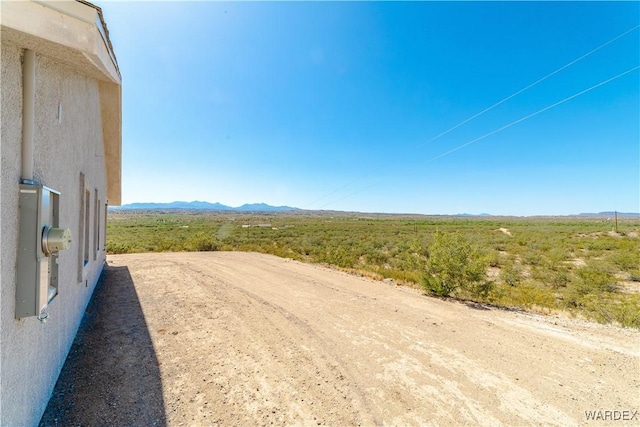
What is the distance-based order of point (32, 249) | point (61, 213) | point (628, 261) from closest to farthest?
point (32, 249) < point (61, 213) < point (628, 261)

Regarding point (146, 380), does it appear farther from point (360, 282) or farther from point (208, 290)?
point (360, 282)

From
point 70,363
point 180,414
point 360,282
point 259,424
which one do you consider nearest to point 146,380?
point 180,414

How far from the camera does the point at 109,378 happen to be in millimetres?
3484

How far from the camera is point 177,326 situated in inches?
208

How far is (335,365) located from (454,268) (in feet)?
17.1

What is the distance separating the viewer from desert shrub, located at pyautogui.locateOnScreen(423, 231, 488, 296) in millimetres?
7535

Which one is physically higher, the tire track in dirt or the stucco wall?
the stucco wall

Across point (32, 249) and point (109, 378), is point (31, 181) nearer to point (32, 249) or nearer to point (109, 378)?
point (32, 249)

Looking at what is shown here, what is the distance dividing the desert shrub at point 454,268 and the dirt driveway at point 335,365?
0.93m

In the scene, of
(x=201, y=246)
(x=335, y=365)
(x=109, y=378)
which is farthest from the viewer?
(x=201, y=246)

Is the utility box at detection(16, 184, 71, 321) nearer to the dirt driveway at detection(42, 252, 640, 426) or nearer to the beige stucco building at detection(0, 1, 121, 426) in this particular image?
the beige stucco building at detection(0, 1, 121, 426)

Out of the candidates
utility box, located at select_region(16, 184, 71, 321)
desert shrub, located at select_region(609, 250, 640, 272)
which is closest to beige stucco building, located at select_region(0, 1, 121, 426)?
utility box, located at select_region(16, 184, 71, 321)

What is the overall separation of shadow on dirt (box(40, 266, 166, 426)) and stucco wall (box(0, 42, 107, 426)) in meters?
0.20

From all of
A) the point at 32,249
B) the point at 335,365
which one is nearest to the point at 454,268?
the point at 335,365
